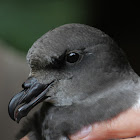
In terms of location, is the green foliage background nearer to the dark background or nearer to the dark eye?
the dark background

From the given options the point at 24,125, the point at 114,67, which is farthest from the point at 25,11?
the point at 114,67

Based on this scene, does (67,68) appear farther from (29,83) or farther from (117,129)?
(117,129)

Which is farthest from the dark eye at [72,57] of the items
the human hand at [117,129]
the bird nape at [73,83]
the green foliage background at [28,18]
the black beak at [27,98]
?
the green foliage background at [28,18]

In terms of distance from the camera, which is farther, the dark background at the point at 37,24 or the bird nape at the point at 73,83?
the dark background at the point at 37,24

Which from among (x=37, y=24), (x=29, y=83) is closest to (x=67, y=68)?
(x=29, y=83)

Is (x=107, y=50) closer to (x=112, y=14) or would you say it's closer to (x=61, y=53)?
(x=61, y=53)

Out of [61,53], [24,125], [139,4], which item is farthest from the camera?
[139,4]

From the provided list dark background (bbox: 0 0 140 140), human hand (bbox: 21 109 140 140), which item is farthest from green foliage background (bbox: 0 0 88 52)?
human hand (bbox: 21 109 140 140)

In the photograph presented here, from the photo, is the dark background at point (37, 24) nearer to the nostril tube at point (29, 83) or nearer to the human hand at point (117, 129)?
the nostril tube at point (29, 83)
